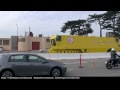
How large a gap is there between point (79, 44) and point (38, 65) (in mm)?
26401

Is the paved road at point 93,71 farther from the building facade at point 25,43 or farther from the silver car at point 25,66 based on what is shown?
the building facade at point 25,43

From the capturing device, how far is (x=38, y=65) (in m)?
13.5

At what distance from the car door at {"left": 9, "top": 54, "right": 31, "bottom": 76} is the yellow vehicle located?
81.1 feet

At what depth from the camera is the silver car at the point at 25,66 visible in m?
13.1

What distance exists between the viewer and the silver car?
13.1 metres

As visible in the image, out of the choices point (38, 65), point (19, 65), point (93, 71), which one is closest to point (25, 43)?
point (93, 71)

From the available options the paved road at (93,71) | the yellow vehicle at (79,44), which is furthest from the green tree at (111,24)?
the paved road at (93,71)

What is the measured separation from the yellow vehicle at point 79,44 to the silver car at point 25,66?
79.9ft

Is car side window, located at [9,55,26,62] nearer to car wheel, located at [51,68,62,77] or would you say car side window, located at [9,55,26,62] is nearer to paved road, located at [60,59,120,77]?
car wheel, located at [51,68,62,77]

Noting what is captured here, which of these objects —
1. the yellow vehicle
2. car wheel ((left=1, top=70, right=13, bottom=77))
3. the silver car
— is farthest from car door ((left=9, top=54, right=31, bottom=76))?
the yellow vehicle

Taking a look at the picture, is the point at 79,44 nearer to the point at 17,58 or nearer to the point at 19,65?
the point at 17,58
